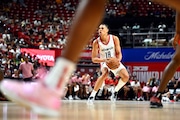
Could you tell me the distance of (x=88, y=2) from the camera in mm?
1709

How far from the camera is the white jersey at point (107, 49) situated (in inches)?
345

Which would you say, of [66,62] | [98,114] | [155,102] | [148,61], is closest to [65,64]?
[66,62]

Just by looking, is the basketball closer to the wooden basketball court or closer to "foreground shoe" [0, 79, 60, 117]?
the wooden basketball court

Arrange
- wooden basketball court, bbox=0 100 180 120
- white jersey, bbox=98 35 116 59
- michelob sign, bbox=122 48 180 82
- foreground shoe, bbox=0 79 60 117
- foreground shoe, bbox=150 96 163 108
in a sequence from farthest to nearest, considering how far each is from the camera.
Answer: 1. michelob sign, bbox=122 48 180 82
2. white jersey, bbox=98 35 116 59
3. foreground shoe, bbox=150 96 163 108
4. wooden basketball court, bbox=0 100 180 120
5. foreground shoe, bbox=0 79 60 117

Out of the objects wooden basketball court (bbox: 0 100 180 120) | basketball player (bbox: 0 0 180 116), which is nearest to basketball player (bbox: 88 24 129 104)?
wooden basketball court (bbox: 0 100 180 120)

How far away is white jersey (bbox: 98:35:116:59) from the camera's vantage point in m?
8.76

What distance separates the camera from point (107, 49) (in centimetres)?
881

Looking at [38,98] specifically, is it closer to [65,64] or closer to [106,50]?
[65,64]

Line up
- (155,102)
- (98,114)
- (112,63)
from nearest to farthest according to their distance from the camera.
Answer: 1. (98,114)
2. (155,102)
3. (112,63)

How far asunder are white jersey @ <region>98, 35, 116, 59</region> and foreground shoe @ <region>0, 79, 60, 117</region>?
7.09m

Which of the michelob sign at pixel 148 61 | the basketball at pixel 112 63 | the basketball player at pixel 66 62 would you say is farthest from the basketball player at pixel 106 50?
the michelob sign at pixel 148 61

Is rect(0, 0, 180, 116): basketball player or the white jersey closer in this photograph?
rect(0, 0, 180, 116): basketball player

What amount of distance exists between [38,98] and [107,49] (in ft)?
23.7

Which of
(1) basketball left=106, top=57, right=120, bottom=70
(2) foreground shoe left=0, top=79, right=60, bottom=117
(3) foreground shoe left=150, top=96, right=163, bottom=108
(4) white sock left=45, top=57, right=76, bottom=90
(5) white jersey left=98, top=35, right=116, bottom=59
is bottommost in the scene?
(3) foreground shoe left=150, top=96, right=163, bottom=108
